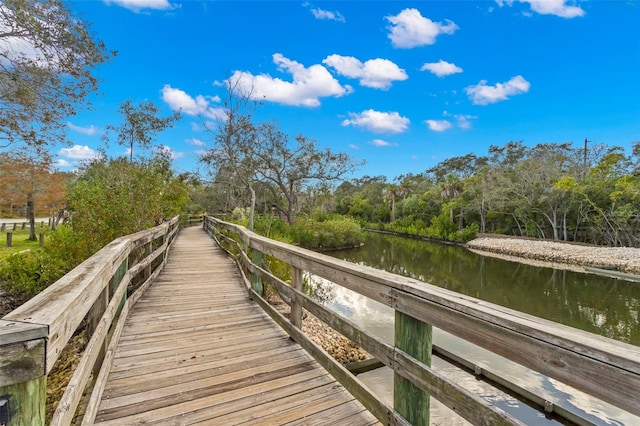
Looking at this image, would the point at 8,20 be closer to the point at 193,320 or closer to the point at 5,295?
the point at 5,295

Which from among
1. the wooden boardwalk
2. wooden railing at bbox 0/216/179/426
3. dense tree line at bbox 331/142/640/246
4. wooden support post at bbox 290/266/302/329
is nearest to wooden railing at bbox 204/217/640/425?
the wooden boardwalk

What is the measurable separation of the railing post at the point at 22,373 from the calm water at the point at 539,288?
10932 millimetres

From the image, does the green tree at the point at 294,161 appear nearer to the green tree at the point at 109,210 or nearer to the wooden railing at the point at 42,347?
the green tree at the point at 109,210

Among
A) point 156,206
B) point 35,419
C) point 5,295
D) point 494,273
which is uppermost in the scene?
point 156,206

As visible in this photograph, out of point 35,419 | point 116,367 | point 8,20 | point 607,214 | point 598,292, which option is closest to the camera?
point 35,419

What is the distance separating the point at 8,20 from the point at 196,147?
9.54 m

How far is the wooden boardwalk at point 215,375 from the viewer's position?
80.0 inches

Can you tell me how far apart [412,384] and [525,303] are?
1153cm

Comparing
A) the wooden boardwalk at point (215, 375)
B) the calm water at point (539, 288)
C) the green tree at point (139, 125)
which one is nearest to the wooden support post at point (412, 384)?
the wooden boardwalk at point (215, 375)

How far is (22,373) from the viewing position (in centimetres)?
93

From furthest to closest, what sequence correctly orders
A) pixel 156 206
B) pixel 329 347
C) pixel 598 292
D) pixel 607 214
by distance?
pixel 607 214
pixel 598 292
pixel 156 206
pixel 329 347

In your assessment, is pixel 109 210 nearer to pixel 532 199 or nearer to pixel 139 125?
pixel 139 125

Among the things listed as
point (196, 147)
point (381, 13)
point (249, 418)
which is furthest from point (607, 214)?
point (249, 418)

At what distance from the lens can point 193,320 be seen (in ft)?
12.3
